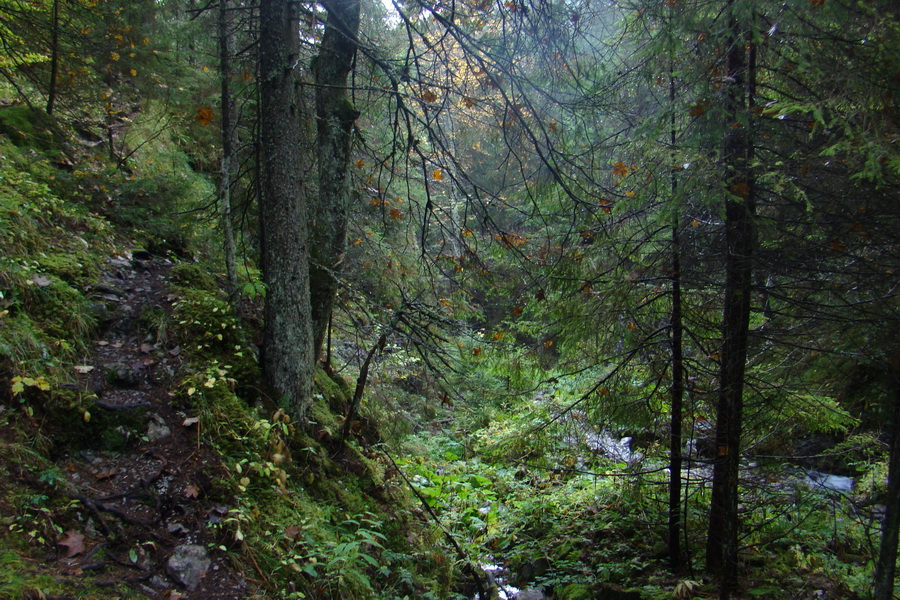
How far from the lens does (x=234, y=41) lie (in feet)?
21.4

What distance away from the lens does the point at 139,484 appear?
358 cm

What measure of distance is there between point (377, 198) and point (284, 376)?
2.55 meters

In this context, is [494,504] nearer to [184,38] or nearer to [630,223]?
[630,223]

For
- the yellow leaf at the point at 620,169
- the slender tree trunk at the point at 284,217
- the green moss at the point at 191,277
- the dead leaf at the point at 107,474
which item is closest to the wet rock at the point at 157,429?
the dead leaf at the point at 107,474

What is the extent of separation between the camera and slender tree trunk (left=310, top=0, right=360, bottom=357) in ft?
17.6

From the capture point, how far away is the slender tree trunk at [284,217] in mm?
4504

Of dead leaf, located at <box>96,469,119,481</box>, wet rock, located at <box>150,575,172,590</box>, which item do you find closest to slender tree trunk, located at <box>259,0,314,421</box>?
dead leaf, located at <box>96,469,119,481</box>

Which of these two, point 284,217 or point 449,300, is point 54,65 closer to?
point 284,217

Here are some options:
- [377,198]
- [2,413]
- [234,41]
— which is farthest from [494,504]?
[234,41]

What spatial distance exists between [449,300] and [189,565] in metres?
3.96

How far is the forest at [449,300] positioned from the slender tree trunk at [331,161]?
35 mm

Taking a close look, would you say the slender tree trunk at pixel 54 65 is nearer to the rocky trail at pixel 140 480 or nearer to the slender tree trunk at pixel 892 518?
the rocky trail at pixel 140 480

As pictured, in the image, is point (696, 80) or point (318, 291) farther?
point (318, 291)

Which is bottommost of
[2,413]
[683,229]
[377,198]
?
[2,413]
